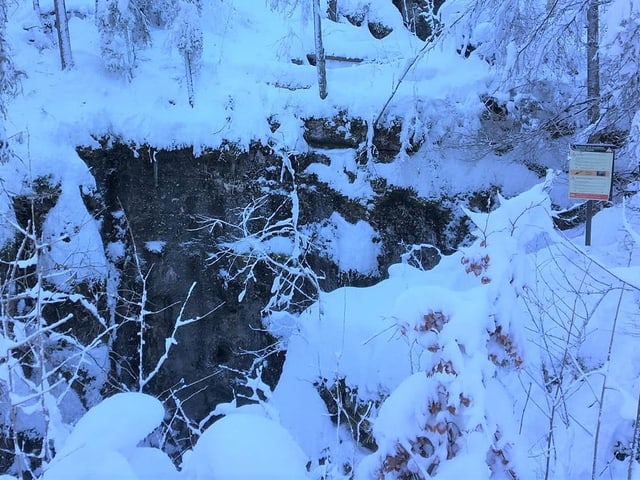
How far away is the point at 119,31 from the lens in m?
9.76

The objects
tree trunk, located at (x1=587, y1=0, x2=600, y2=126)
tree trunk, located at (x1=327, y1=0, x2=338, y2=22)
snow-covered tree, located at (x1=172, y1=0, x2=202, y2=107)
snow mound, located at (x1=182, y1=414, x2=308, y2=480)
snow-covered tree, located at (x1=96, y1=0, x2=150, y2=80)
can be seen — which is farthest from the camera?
tree trunk, located at (x1=327, y1=0, x2=338, y2=22)

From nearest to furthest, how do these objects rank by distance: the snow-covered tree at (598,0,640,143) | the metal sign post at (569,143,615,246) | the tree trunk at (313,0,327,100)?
the metal sign post at (569,143,615,246) → the snow-covered tree at (598,0,640,143) → the tree trunk at (313,0,327,100)

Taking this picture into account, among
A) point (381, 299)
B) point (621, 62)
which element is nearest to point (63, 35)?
point (381, 299)

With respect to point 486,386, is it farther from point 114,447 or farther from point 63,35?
point 63,35

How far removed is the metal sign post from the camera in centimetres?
512

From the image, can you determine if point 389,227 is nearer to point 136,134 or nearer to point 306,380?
point 306,380

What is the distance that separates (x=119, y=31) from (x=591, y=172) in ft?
30.8

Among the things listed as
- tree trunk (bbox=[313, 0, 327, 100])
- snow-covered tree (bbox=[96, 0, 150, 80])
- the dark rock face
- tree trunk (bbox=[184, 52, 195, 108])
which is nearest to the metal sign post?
the dark rock face

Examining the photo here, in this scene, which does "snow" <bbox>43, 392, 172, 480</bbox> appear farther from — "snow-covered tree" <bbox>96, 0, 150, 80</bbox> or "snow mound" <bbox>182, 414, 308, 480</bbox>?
"snow-covered tree" <bbox>96, 0, 150, 80</bbox>

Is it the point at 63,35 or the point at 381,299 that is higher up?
the point at 63,35

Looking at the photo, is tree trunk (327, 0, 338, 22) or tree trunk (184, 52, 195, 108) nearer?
tree trunk (184, 52, 195, 108)

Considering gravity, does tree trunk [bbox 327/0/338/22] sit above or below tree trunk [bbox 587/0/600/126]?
above

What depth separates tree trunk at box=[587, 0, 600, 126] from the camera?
21.9ft

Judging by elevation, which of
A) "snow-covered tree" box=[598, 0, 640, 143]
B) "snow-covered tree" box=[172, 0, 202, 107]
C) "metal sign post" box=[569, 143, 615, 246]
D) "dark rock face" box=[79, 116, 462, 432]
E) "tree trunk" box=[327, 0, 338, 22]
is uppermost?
"tree trunk" box=[327, 0, 338, 22]
